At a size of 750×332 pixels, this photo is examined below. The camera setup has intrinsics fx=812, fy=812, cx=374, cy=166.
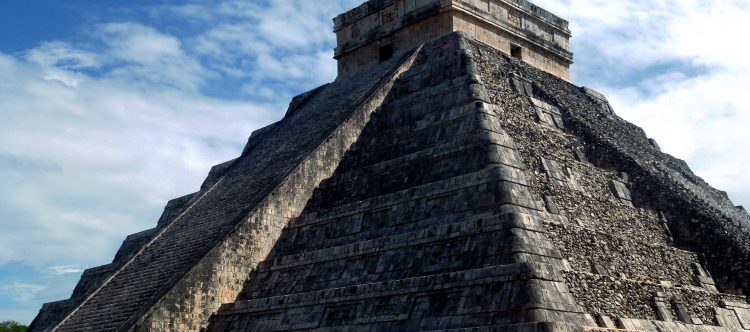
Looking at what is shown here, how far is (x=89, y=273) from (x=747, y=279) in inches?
548

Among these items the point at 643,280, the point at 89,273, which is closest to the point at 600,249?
the point at 643,280

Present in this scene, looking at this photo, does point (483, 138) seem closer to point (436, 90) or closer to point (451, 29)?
point (436, 90)

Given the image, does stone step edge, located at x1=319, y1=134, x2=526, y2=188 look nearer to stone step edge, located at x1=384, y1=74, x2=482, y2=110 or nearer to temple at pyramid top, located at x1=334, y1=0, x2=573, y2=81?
stone step edge, located at x1=384, y1=74, x2=482, y2=110

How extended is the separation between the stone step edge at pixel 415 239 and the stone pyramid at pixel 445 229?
0.03m

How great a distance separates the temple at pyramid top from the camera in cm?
1852

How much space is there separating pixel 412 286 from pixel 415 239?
0.93 metres

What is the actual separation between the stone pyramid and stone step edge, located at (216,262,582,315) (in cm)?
2

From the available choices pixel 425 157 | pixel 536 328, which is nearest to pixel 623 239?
pixel 425 157

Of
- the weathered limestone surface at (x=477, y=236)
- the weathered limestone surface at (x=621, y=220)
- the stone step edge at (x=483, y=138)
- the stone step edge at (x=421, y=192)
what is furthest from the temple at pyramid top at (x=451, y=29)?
the stone step edge at (x=421, y=192)

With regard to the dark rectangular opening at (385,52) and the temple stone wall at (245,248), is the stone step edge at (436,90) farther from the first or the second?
the dark rectangular opening at (385,52)

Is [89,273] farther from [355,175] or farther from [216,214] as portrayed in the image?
[355,175]

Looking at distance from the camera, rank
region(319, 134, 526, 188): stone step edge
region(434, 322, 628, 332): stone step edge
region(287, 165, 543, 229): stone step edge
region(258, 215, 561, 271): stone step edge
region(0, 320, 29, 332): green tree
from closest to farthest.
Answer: region(434, 322, 628, 332): stone step edge < region(258, 215, 561, 271): stone step edge < region(287, 165, 543, 229): stone step edge < region(319, 134, 526, 188): stone step edge < region(0, 320, 29, 332): green tree

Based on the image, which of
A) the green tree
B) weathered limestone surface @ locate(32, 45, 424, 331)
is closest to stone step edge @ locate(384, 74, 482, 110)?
weathered limestone surface @ locate(32, 45, 424, 331)

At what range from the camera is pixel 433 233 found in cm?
1139
